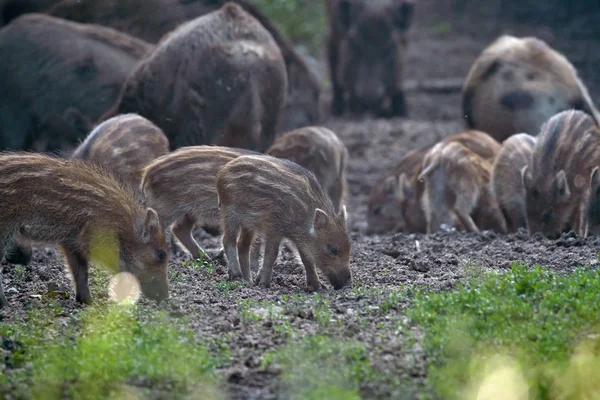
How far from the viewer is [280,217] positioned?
6043 millimetres

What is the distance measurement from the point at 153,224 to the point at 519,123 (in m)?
5.37

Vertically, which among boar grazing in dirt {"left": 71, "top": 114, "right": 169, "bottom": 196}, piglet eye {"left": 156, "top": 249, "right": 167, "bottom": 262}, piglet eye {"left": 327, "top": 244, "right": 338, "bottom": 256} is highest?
boar grazing in dirt {"left": 71, "top": 114, "right": 169, "bottom": 196}

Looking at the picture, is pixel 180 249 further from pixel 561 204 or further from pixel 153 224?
pixel 561 204

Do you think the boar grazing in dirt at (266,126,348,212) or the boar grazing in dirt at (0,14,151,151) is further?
the boar grazing in dirt at (0,14,151,151)

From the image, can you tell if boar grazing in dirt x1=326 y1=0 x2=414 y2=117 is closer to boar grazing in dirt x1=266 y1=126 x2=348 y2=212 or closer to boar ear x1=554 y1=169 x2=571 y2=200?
boar grazing in dirt x1=266 y1=126 x2=348 y2=212

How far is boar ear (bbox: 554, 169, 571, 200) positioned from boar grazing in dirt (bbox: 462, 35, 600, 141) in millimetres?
2495

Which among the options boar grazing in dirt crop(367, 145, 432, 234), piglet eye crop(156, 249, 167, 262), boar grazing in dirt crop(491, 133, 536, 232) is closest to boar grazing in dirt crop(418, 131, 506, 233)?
boar grazing in dirt crop(491, 133, 536, 232)

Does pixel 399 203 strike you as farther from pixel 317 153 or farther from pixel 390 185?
pixel 317 153

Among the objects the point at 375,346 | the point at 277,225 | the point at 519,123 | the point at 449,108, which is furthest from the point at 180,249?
the point at 449,108

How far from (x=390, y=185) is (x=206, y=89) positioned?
6.45 ft

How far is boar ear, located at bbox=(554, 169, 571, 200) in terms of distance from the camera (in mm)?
7496

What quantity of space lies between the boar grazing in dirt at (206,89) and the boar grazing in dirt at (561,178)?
255 cm

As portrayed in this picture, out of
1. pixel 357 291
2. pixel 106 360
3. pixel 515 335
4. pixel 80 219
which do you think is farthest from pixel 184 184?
pixel 515 335

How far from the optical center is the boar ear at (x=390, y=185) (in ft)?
31.2
